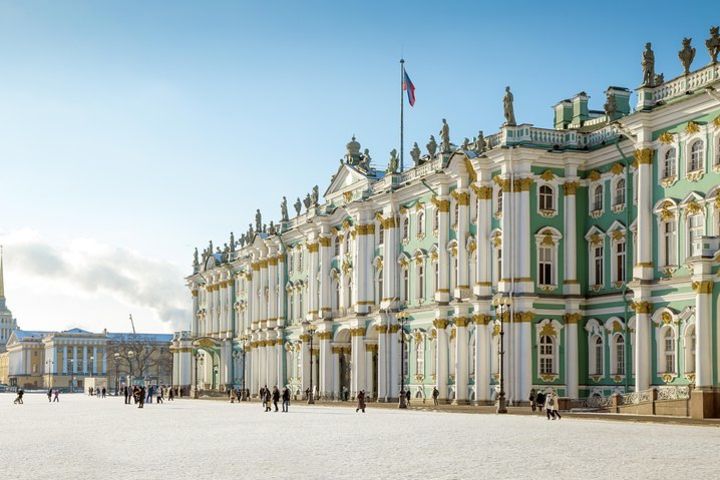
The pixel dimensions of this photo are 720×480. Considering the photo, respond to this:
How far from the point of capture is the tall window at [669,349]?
2223 inches

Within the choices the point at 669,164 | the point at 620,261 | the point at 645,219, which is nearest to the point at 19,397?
the point at 620,261

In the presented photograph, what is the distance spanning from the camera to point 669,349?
56875 millimetres

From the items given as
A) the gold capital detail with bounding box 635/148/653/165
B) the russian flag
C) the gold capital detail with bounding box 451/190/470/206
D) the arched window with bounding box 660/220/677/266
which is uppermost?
the russian flag

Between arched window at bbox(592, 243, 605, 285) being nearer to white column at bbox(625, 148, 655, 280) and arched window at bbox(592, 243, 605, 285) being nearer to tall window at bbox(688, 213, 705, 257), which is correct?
white column at bbox(625, 148, 655, 280)

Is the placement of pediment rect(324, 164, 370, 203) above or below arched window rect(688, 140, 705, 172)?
above

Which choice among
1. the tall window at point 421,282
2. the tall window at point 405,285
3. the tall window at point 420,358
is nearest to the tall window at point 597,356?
the tall window at point 420,358

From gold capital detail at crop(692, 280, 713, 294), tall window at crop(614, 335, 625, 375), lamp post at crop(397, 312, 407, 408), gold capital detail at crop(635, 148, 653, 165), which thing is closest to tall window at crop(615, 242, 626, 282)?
tall window at crop(614, 335, 625, 375)

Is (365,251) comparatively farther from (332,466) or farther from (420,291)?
(332,466)

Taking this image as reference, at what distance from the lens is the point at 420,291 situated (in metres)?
77.9

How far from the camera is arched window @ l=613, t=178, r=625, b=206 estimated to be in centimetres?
6191

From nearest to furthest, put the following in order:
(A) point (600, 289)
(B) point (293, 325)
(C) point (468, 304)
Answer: (A) point (600, 289)
(C) point (468, 304)
(B) point (293, 325)

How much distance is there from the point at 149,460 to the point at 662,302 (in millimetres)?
35567

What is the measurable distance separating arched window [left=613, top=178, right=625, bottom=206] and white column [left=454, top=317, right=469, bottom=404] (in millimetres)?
12686

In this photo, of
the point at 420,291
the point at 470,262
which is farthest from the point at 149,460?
the point at 420,291
